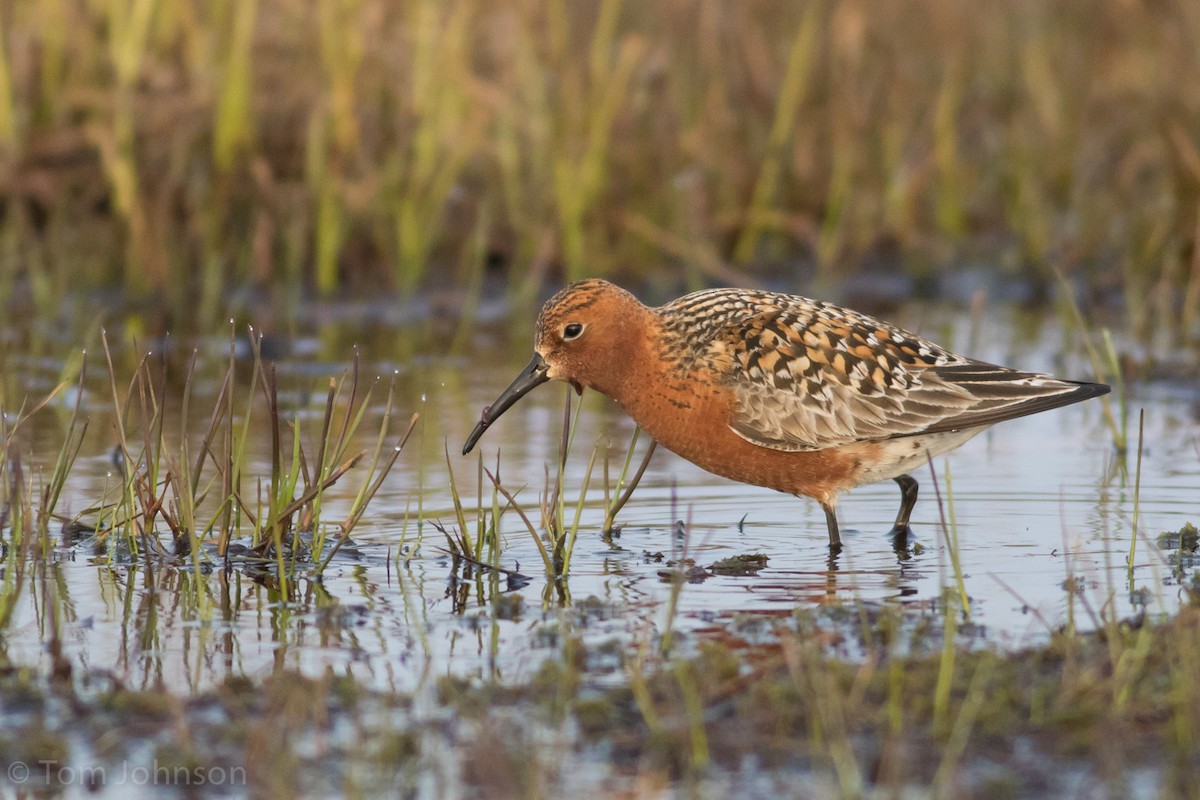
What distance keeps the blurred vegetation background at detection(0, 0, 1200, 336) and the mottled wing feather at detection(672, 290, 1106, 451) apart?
386cm

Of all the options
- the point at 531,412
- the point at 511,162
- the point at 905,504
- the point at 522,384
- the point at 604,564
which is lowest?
the point at 604,564

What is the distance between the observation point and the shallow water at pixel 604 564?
19.5 ft

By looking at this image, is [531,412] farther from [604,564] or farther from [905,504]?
[604,564]

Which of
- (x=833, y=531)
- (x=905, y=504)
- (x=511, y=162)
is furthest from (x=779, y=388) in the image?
(x=511, y=162)

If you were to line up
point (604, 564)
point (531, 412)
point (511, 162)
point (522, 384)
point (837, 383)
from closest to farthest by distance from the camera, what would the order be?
point (604, 564), point (837, 383), point (522, 384), point (531, 412), point (511, 162)

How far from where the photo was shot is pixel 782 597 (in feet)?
22.0

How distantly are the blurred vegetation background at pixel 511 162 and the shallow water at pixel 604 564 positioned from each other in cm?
194

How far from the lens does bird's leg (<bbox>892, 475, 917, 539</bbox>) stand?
796 centimetres

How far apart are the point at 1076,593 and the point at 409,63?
25.9ft

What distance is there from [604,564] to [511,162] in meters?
5.94

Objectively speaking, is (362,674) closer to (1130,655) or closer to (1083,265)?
(1130,655)

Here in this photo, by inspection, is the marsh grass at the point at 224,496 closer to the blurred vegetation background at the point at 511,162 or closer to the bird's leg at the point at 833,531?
the bird's leg at the point at 833,531

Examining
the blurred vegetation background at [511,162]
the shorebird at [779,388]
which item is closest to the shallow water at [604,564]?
the shorebird at [779,388]

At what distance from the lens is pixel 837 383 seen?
7973 mm
